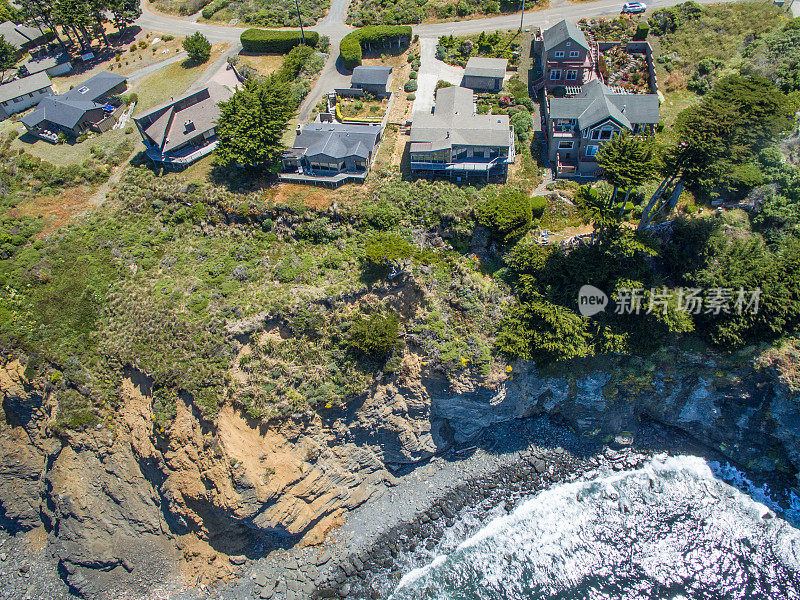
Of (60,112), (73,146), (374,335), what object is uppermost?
(60,112)

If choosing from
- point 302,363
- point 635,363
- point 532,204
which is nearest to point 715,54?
Answer: point 532,204

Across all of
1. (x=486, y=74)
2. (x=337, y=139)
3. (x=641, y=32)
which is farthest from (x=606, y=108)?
(x=337, y=139)

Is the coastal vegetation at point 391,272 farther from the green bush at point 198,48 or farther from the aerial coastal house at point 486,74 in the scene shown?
the green bush at point 198,48

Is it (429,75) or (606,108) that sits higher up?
(429,75)

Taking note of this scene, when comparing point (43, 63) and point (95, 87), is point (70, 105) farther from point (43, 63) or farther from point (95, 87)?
point (43, 63)

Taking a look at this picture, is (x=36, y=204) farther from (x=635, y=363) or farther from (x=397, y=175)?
(x=635, y=363)

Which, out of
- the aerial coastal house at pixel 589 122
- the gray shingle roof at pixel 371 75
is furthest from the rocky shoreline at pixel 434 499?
the gray shingle roof at pixel 371 75
